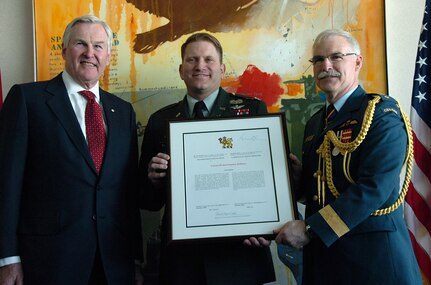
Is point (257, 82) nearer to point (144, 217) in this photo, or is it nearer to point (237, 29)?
point (237, 29)

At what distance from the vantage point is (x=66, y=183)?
1.58 m

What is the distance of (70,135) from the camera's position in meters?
1.61

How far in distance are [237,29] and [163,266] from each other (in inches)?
52.2

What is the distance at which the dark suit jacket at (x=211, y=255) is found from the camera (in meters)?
1.68

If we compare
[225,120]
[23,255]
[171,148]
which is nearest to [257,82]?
[225,120]

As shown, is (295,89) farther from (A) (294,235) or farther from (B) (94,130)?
(B) (94,130)

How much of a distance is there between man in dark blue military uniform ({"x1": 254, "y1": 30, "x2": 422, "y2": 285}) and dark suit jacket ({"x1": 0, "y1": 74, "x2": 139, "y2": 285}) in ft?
2.39

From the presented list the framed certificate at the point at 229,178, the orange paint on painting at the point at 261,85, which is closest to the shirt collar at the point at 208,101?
the framed certificate at the point at 229,178

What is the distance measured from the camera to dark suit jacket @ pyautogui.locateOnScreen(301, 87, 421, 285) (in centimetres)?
139

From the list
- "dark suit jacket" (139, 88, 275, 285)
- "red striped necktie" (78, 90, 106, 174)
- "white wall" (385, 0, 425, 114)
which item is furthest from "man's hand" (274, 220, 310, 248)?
"white wall" (385, 0, 425, 114)

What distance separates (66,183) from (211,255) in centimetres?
67

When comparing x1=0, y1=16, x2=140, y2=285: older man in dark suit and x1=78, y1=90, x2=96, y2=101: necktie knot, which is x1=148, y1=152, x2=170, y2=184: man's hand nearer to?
x1=0, y1=16, x2=140, y2=285: older man in dark suit

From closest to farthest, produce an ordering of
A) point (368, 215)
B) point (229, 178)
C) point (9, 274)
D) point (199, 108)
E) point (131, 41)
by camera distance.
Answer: point (368, 215) < point (9, 274) < point (229, 178) < point (199, 108) < point (131, 41)

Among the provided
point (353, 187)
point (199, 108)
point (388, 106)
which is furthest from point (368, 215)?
point (199, 108)
